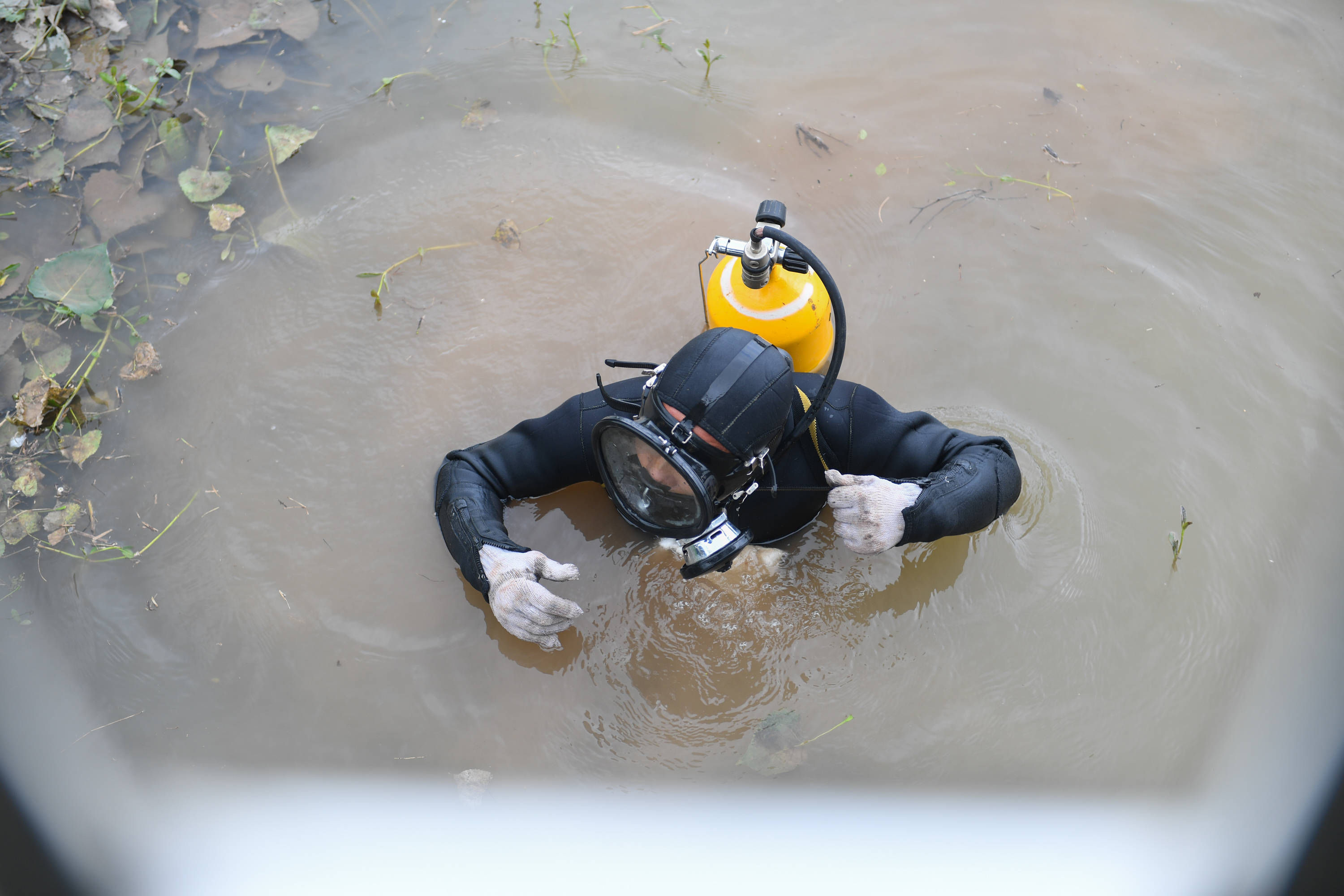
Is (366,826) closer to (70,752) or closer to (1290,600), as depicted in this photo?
(70,752)

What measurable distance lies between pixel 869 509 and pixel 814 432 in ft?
1.14

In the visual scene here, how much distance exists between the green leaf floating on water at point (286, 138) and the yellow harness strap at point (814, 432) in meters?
2.75

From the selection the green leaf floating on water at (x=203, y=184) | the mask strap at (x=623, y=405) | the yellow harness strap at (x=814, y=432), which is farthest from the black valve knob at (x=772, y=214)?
the green leaf floating on water at (x=203, y=184)

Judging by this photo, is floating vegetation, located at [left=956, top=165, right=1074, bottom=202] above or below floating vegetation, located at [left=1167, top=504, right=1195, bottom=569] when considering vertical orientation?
above

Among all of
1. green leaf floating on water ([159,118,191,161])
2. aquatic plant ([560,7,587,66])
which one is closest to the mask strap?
aquatic plant ([560,7,587,66])

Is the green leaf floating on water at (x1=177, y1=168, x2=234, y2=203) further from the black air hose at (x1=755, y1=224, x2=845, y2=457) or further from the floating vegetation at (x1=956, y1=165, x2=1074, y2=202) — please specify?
the floating vegetation at (x1=956, y1=165, x2=1074, y2=202)

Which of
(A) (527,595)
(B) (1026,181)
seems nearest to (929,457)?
(A) (527,595)

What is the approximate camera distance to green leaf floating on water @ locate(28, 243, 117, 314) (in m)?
3.41

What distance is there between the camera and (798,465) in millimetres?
2641

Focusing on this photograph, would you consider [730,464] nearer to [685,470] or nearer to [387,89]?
[685,470]

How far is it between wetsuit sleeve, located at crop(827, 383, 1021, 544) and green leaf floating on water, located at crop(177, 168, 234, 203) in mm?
2970

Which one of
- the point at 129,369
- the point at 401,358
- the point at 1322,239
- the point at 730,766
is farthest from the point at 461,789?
the point at 1322,239

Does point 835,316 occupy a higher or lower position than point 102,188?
higher

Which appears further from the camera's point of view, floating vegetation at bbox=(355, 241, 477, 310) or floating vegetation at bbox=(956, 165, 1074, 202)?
floating vegetation at bbox=(956, 165, 1074, 202)
